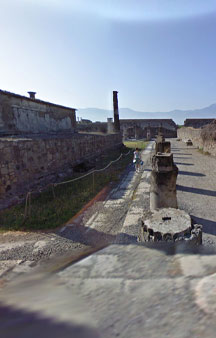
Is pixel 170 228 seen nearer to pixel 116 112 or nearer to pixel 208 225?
pixel 208 225

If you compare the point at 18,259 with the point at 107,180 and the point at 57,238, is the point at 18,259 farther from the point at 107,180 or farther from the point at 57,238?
the point at 107,180

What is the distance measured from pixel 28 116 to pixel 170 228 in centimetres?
1443

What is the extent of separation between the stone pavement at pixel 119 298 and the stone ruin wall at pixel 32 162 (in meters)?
5.70

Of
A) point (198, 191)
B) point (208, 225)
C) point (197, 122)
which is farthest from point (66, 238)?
point (197, 122)

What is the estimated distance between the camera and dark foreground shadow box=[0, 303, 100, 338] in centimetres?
76

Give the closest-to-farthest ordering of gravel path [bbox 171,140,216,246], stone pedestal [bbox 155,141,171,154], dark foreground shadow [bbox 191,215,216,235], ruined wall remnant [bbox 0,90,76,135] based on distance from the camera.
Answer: dark foreground shadow [bbox 191,215,216,235]
gravel path [bbox 171,140,216,246]
stone pedestal [bbox 155,141,171,154]
ruined wall remnant [bbox 0,90,76,135]

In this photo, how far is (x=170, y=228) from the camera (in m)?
2.94

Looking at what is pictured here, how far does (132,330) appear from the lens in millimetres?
781

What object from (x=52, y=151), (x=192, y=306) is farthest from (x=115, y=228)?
(x=52, y=151)

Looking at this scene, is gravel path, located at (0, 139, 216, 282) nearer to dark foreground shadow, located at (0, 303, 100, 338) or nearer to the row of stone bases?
dark foreground shadow, located at (0, 303, 100, 338)

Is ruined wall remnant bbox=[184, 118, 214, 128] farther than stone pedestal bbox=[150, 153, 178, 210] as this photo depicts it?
Yes

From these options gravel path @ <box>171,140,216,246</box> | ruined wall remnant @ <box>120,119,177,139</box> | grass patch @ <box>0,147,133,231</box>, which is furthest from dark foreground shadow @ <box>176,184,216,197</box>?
ruined wall remnant @ <box>120,119,177,139</box>

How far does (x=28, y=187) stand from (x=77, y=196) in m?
1.93

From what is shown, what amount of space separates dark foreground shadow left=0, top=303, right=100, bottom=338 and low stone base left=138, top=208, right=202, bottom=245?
7.11ft
